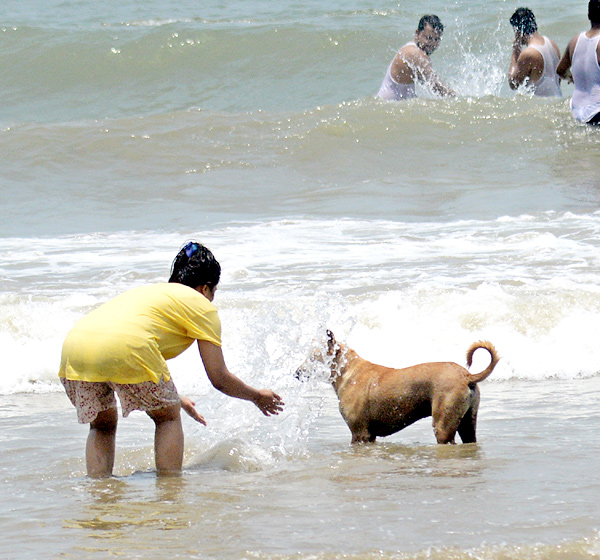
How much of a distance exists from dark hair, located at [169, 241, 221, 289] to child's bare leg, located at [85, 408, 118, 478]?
69 centimetres

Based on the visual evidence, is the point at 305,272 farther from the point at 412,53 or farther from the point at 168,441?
the point at 412,53

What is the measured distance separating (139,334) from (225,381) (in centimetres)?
44

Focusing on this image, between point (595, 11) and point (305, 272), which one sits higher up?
point (595, 11)

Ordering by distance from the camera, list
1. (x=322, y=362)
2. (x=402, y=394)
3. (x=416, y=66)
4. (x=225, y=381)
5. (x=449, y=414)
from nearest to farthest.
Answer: (x=225, y=381) < (x=449, y=414) < (x=402, y=394) < (x=322, y=362) < (x=416, y=66)

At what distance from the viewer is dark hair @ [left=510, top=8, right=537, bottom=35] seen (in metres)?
12.2

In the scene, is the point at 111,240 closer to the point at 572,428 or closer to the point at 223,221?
the point at 223,221

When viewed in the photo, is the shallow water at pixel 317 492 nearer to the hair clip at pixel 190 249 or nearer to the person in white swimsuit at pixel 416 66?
the hair clip at pixel 190 249

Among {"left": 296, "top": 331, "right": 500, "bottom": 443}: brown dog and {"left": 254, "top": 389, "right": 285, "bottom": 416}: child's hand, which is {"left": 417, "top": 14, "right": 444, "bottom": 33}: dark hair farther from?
{"left": 254, "top": 389, "right": 285, "bottom": 416}: child's hand

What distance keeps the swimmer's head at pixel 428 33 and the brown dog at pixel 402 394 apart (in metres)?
8.15

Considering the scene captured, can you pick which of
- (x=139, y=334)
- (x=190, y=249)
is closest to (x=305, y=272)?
(x=190, y=249)

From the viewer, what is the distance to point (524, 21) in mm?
12250

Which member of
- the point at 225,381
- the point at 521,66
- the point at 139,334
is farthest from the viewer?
the point at 521,66

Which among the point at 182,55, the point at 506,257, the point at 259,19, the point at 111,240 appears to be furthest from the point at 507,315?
the point at 259,19

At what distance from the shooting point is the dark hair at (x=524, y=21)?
40.1ft
